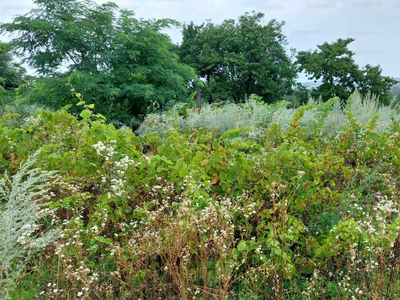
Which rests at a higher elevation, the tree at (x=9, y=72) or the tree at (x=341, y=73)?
the tree at (x=341, y=73)

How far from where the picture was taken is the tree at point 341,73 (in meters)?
26.2

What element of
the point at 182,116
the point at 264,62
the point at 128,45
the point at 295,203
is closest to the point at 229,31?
the point at 264,62

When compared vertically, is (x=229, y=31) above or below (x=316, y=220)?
above

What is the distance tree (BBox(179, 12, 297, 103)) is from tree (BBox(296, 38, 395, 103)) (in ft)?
7.17

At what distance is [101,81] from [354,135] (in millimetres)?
7082

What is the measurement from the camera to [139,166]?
2670mm

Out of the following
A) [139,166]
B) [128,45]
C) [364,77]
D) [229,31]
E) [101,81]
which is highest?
[229,31]

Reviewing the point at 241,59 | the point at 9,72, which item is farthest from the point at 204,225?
the point at 9,72

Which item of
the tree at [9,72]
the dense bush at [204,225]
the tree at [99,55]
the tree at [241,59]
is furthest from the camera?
the tree at [241,59]

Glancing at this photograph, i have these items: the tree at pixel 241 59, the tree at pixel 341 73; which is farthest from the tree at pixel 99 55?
the tree at pixel 341 73

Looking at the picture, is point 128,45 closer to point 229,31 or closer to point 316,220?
point 316,220

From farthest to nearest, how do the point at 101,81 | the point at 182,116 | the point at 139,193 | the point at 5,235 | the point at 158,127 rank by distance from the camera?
the point at 101,81 → the point at 182,116 → the point at 158,127 → the point at 139,193 → the point at 5,235

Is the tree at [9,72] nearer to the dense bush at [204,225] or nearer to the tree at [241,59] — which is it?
the tree at [241,59]

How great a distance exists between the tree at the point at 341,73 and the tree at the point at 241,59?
2.19 meters
